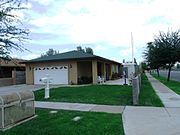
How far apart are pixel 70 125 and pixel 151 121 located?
2587 millimetres

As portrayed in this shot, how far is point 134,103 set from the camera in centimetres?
1255

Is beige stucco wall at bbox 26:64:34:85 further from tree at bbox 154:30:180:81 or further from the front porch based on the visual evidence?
tree at bbox 154:30:180:81

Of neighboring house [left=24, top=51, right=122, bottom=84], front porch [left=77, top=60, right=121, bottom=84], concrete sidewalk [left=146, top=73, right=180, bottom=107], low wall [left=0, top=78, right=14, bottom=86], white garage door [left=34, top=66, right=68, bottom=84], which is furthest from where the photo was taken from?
low wall [left=0, top=78, right=14, bottom=86]

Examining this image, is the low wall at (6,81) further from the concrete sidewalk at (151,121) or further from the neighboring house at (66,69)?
the concrete sidewalk at (151,121)

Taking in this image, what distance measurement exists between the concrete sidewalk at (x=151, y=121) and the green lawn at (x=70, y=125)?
329 mm

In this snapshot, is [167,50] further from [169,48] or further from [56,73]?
[56,73]

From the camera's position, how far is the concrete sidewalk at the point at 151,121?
24.6 ft

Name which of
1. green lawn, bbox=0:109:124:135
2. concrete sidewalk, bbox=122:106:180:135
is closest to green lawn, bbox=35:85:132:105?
concrete sidewalk, bbox=122:106:180:135

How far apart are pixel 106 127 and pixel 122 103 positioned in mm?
5240

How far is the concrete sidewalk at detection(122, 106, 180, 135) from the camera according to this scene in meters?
7.50

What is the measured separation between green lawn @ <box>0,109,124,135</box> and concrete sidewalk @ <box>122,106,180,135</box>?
0.33 meters

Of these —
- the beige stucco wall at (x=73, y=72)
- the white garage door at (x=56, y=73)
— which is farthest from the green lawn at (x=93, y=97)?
the white garage door at (x=56, y=73)

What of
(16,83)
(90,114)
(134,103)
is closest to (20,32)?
(90,114)

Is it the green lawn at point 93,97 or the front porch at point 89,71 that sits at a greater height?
the front porch at point 89,71
